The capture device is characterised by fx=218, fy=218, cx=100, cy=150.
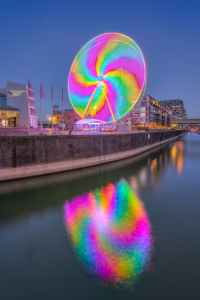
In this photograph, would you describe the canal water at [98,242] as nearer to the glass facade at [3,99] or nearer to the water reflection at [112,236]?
the water reflection at [112,236]

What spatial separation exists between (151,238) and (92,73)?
40.1 m

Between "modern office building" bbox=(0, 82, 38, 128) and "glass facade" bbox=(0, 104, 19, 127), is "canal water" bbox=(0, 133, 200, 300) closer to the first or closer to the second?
"glass facade" bbox=(0, 104, 19, 127)

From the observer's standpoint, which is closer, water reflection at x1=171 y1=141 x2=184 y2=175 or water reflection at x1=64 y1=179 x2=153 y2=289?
water reflection at x1=64 y1=179 x2=153 y2=289

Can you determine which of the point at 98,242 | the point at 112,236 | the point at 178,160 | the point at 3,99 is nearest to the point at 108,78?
the point at 178,160

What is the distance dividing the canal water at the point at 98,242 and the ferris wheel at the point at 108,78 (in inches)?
1107

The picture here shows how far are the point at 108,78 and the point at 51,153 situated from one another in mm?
28138

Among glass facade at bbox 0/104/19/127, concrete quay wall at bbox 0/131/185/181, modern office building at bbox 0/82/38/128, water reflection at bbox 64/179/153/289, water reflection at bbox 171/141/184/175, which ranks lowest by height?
water reflection at bbox 64/179/153/289

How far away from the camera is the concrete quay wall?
16.5 meters

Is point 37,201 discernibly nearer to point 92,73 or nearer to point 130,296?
point 130,296

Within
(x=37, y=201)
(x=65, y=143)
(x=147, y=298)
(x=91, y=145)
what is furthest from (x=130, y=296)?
(x=91, y=145)

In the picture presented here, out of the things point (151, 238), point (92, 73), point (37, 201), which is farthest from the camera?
point (92, 73)

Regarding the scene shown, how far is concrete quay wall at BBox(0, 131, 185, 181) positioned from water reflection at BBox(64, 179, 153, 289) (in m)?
5.71

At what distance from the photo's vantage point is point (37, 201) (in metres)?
13.5

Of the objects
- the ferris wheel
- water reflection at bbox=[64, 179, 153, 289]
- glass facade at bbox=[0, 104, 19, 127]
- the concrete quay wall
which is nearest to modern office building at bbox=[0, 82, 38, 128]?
glass facade at bbox=[0, 104, 19, 127]
